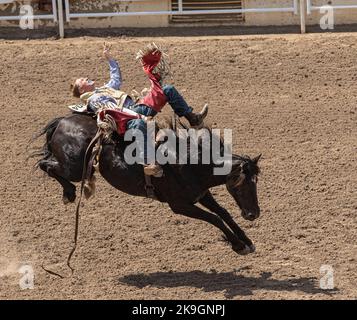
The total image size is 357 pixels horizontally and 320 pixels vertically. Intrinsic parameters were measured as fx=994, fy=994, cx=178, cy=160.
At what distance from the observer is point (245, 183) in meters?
8.42

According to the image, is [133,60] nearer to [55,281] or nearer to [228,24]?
[228,24]

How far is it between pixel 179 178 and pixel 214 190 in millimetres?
1640

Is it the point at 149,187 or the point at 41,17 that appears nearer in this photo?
the point at 149,187

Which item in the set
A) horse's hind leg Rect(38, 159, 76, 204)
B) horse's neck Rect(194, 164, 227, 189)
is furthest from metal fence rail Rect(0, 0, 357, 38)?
horse's neck Rect(194, 164, 227, 189)

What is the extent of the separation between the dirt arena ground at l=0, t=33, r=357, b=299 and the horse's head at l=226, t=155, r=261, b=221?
0.58 m

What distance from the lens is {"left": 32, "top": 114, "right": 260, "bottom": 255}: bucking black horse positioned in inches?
331

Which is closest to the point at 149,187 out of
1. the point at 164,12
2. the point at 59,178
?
the point at 59,178

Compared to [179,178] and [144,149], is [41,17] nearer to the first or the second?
[144,149]

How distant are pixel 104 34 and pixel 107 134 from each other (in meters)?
5.42

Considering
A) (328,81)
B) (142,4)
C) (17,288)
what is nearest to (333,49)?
(328,81)

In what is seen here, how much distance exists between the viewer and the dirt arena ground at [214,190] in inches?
336

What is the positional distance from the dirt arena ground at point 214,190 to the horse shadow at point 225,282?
0.05ft

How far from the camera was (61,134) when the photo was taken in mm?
8820

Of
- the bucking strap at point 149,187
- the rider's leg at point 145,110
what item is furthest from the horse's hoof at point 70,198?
the rider's leg at point 145,110
